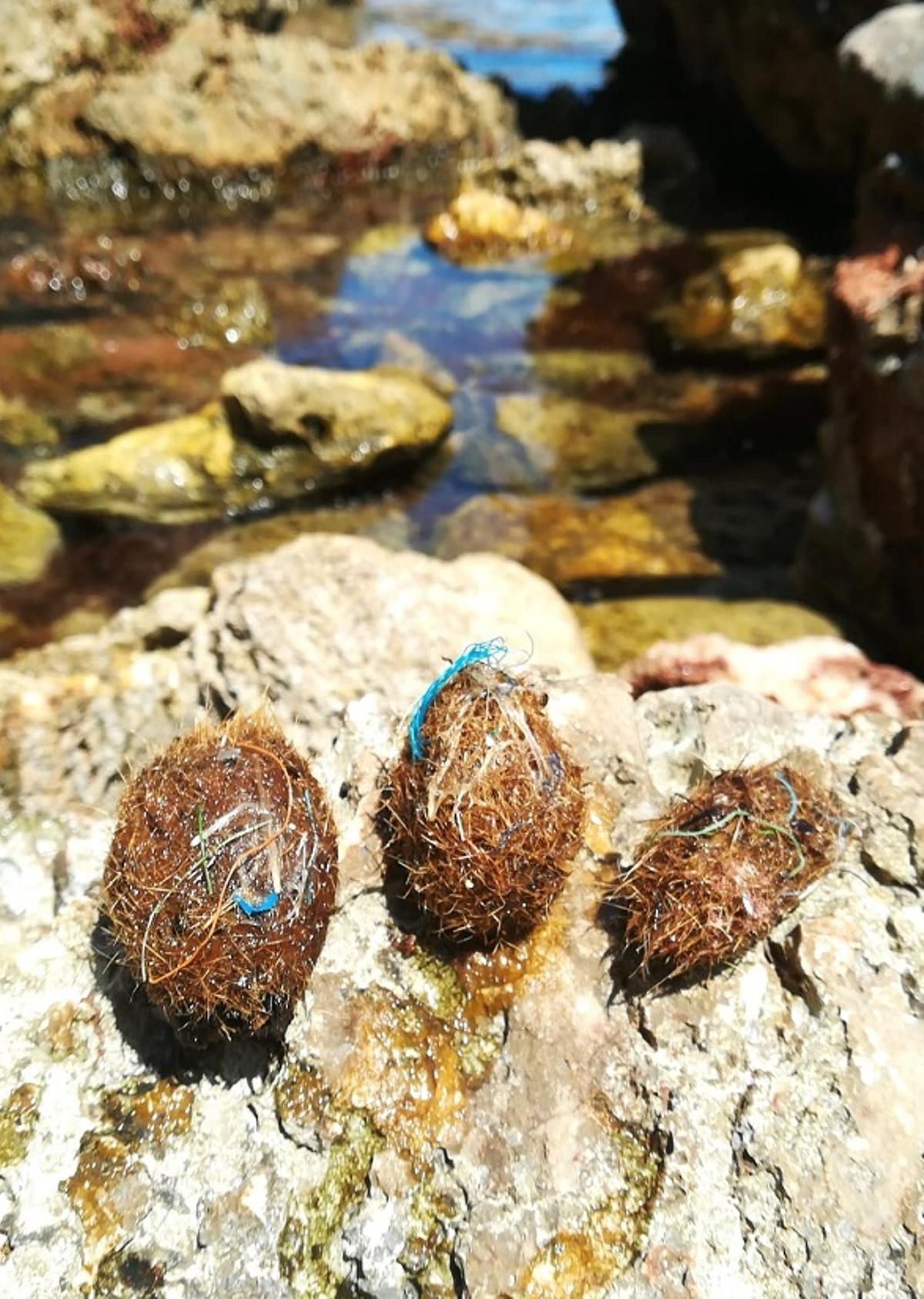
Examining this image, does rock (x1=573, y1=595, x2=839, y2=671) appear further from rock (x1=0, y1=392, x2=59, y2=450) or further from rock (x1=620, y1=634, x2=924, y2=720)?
rock (x1=0, y1=392, x2=59, y2=450)

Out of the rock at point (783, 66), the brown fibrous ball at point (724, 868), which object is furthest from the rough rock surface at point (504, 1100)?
the rock at point (783, 66)

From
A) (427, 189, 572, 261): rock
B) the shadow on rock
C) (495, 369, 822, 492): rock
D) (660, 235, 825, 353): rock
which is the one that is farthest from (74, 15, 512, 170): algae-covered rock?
the shadow on rock

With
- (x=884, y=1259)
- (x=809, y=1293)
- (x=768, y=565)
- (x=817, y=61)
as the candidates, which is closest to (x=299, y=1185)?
(x=809, y=1293)

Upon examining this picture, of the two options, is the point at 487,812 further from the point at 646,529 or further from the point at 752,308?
the point at 752,308

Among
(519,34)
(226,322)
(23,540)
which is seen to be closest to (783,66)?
(226,322)

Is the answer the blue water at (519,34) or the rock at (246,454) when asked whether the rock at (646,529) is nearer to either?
the rock at (246,454)

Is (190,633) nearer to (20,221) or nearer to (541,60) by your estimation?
(20,221)
